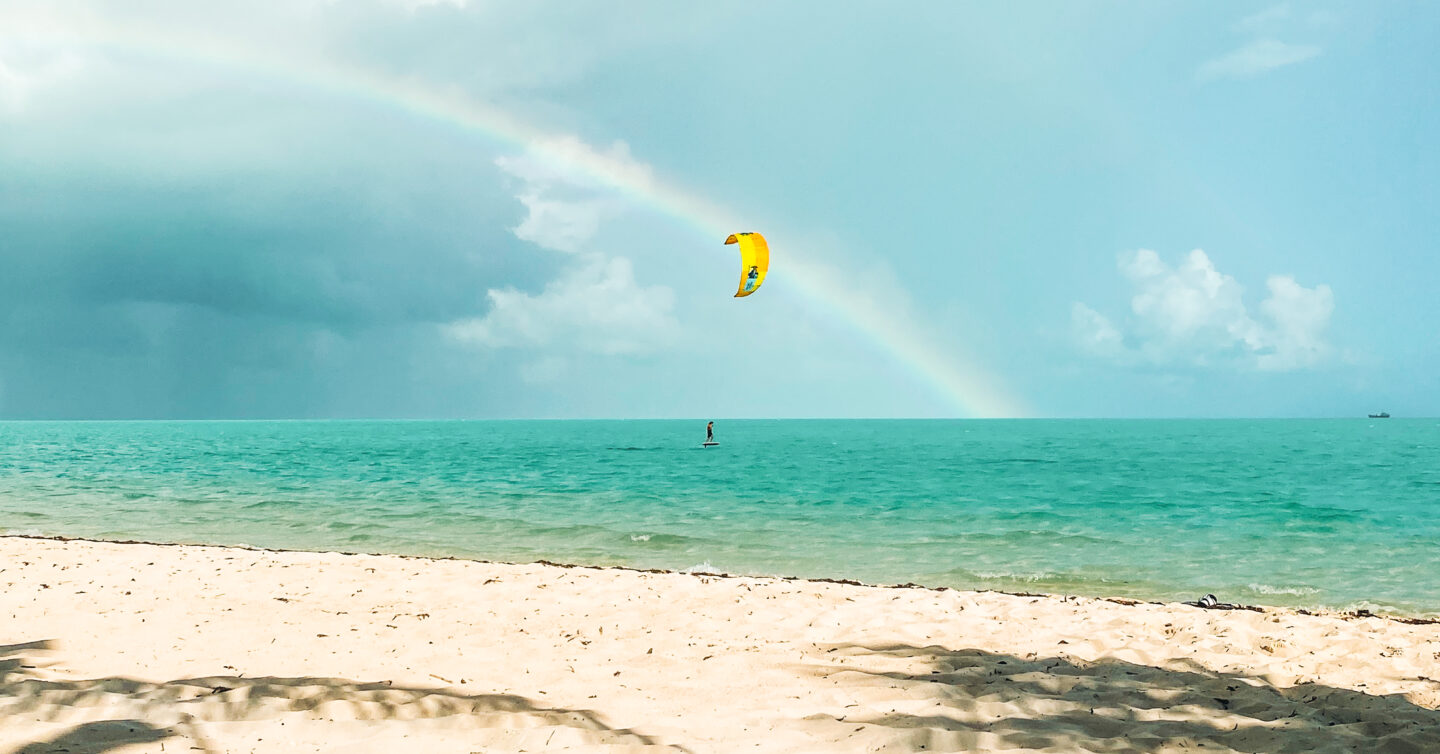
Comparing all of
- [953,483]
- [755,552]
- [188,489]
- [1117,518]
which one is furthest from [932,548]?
[188,489]

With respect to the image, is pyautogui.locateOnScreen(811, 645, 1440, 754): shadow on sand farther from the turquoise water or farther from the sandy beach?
the turquoise water

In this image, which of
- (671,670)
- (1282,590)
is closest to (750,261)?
(671,670)

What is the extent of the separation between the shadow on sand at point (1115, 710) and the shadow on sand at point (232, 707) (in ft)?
7.15

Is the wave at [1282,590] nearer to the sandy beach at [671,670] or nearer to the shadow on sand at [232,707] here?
the sandy beach at [671,670]

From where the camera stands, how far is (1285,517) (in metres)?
29.0

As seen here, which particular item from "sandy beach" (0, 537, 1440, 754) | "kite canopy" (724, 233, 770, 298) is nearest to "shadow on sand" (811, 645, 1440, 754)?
"sandy beach" (0, 537, 1440, 754)

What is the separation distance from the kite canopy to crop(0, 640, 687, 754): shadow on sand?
26.6 feet

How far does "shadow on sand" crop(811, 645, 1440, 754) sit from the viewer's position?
6.17 metres

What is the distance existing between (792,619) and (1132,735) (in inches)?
184

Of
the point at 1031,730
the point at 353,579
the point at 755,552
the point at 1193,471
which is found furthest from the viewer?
the point at 1193,471

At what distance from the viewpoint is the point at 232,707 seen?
21.9 feet

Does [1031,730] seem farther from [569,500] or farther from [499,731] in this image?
[569,500]

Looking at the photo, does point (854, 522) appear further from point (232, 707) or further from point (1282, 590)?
point (232, 707)

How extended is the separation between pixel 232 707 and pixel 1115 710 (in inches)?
270
